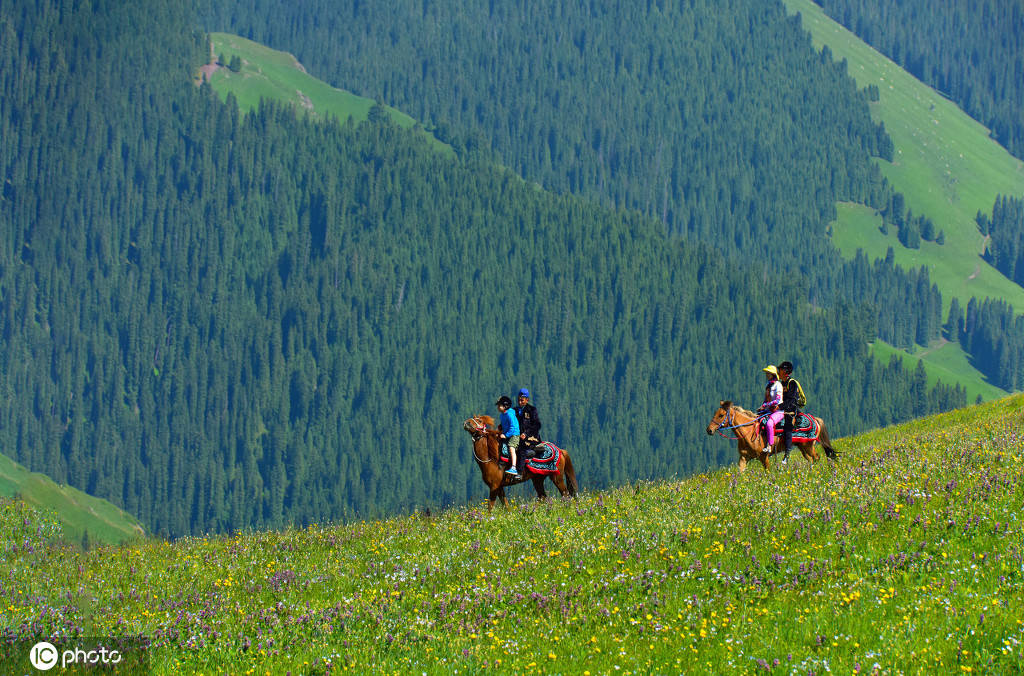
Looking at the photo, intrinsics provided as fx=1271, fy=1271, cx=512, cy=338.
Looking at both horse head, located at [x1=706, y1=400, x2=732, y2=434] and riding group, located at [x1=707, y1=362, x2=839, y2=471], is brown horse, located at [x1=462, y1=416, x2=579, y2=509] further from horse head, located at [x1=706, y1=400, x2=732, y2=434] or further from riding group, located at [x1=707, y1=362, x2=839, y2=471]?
horse head, located at [x1=706, y1=400, x2=732, y2=434]

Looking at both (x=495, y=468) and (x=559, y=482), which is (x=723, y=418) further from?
(x=495, y=468)

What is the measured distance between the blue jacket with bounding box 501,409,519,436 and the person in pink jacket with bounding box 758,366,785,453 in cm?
647

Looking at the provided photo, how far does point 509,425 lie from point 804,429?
800 cm

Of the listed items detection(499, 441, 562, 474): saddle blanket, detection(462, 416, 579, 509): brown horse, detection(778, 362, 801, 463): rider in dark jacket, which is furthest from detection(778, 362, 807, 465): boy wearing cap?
detection(499, 441, 562, 474): saddle blanket

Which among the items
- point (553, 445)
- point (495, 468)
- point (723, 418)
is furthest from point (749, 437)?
point (495, 468)

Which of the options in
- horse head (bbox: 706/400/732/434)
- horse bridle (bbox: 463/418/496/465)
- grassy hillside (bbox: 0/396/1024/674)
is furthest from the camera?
horse head (bbox: 706/400/732/434)

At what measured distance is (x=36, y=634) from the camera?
19781mm

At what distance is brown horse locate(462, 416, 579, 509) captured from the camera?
31.6 m

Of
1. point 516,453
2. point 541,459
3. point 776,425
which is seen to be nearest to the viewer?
point 516,453

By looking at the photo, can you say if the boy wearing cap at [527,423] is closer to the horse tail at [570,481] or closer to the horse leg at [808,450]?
the horse tail at [570,481]

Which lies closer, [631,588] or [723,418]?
[631,588]

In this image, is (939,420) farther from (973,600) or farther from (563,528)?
(973,600)

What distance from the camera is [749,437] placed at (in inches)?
1299

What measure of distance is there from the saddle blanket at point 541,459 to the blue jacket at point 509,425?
51 centimetres
